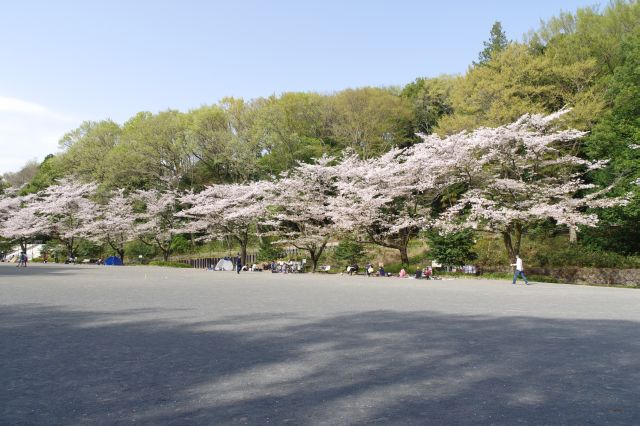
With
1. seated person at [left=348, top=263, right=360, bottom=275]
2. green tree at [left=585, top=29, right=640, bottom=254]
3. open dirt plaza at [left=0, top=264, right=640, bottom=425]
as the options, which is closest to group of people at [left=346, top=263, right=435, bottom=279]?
seated person at [left=348, top=263, right=360, bottom=275]

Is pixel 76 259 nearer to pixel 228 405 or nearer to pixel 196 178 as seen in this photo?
pixel 196 178

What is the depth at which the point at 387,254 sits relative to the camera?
38.6 metres

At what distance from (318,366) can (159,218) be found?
4730cm

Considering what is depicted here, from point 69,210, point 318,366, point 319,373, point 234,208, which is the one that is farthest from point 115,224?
point 319,373

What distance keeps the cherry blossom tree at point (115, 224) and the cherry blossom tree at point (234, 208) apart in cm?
842

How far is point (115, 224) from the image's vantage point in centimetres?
5147

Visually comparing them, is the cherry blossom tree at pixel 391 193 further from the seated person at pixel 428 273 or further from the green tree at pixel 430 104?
the green tree at pixel 430 104

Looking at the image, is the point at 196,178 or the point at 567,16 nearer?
the point at 567,16

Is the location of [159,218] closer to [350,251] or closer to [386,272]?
[350,251]

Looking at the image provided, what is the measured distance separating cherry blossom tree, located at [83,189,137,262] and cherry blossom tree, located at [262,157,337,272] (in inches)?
802

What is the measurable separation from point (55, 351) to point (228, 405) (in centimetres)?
404

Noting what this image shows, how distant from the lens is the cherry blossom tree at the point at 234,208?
39.4 meters

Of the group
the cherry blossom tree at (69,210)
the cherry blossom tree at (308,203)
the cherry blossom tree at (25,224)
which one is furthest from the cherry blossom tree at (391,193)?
the cherry blossom tree at (25,224)

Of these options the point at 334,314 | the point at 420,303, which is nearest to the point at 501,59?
the point at 420,303
